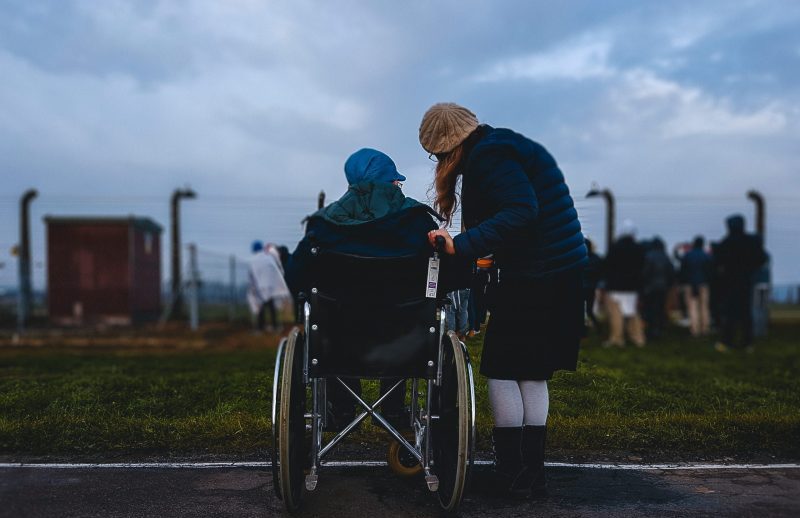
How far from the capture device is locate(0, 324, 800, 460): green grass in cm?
455

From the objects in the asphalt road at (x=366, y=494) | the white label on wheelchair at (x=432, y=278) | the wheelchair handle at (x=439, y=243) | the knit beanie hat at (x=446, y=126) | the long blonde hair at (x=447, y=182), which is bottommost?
the asphalt road at (x=366, y=494)

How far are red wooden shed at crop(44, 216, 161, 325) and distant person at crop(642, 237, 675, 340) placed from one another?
32.3ft

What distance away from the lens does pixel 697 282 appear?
13.6 meters

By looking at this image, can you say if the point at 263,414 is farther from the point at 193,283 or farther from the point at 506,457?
the point at 193,283

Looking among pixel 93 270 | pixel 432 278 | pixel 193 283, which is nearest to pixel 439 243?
pixel 432 278

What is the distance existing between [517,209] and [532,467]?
117 centimetres

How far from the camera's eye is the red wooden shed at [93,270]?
16.2 m

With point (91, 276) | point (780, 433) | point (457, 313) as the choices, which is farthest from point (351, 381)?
point (91, 276)

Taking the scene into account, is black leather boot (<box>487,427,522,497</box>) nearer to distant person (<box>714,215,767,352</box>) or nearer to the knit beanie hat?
the knit beanie hat

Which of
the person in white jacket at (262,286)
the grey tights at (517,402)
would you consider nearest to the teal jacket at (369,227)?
the grey tights at (517,402)

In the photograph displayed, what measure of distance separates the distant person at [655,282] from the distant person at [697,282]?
0.34 meters

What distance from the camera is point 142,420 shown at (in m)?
4.99

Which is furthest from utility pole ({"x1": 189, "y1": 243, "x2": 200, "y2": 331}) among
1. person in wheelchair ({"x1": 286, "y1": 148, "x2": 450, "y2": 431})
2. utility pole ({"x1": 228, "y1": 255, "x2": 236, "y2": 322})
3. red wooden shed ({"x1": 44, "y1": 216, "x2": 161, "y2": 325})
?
person in wheelchair ({"x1": 286, "y1": 148, "x2": 450, "y2": 431})

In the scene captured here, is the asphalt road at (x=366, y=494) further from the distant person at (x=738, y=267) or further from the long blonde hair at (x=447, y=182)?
the distant person at (x=738, y=267)
